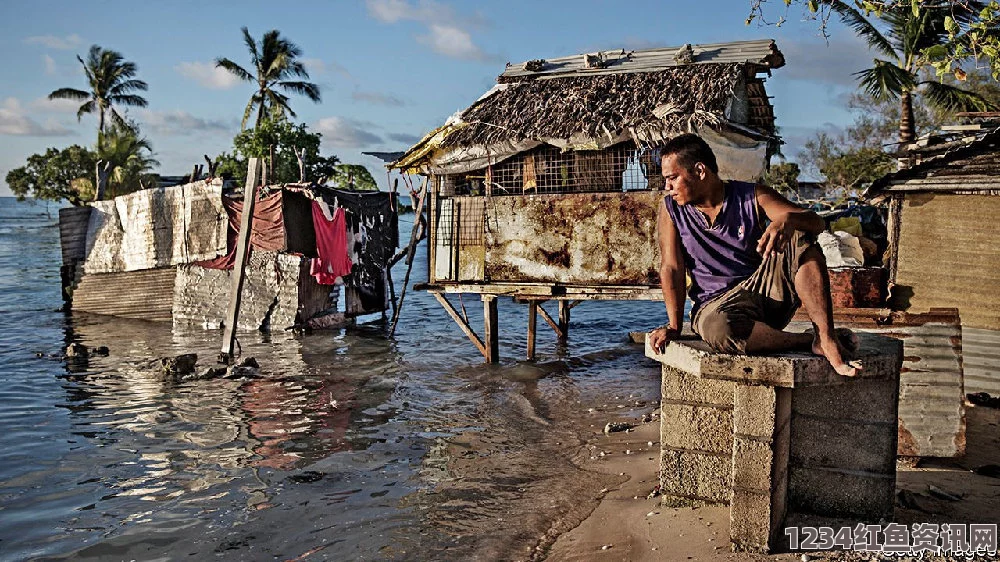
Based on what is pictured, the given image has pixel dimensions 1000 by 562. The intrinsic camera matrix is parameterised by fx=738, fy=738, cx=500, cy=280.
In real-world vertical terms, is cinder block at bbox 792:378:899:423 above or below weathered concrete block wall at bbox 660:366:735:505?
above

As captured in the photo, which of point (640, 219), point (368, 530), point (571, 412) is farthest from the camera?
point (640, 219)

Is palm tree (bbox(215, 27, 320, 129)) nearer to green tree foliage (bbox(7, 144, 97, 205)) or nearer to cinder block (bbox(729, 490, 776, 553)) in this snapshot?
green tree foliage (bbox(7, 144, 97, 205))

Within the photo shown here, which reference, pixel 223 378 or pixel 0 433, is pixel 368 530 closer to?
pixel 0 433

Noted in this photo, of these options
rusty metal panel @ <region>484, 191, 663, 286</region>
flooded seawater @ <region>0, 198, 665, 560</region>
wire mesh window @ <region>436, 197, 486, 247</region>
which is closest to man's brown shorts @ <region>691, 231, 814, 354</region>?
flooded seawater @ <region>0, 198, 665, 560</region>

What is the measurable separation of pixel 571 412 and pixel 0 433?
7.23 m

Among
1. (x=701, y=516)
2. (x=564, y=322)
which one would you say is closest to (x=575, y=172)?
(x=564, y=322)

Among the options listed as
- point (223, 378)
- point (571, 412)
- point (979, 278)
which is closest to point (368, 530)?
point (571, 412)

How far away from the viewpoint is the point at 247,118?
39.8 metres

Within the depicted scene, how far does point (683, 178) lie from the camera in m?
4.19

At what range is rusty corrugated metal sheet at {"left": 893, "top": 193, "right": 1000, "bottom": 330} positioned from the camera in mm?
9703

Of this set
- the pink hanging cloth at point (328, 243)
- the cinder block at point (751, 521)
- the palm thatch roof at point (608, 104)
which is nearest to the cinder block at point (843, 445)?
the cinder block at point (751, 521)

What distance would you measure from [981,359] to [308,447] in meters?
8.51

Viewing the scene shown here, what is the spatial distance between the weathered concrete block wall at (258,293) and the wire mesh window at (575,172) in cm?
556

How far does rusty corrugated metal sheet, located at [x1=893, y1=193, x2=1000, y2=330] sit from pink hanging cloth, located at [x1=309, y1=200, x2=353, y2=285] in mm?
10615
